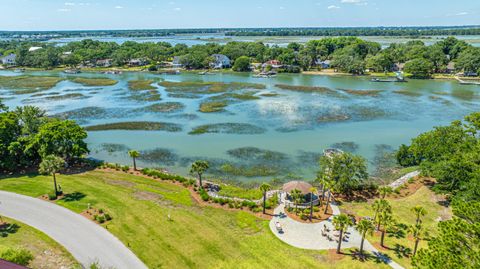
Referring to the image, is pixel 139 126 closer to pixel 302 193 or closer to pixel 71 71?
pixel 302 193

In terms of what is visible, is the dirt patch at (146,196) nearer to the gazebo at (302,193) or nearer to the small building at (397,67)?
the gazebo at (302,193)

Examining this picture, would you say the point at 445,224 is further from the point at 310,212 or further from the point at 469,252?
the point at 310,212

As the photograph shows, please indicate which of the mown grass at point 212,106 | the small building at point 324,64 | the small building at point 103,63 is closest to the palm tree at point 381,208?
the mown grass at point 212,106

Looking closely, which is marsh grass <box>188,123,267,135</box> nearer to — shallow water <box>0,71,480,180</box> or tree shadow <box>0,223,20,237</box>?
shallow water <box>0,71,480,180</box>

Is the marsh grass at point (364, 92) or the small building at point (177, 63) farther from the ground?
the small building at point (177, 63)

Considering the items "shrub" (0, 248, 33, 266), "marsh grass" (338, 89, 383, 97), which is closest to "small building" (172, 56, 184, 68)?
"marsh grass" (338, 89, 383, 97)

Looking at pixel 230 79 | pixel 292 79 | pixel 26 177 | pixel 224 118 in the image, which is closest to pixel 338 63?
pixel 292 79
